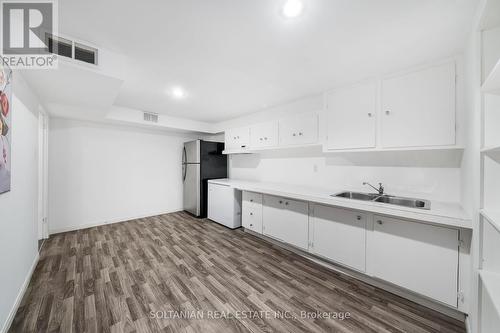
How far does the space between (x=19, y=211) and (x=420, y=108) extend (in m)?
4.02

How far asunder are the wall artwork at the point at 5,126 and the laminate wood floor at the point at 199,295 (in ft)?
3.88

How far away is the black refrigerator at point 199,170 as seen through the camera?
4273 millimetres

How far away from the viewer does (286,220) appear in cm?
268

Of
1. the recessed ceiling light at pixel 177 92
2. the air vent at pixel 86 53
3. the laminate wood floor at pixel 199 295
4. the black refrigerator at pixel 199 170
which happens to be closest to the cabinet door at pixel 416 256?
the laminate wood floor at pixel 199 295

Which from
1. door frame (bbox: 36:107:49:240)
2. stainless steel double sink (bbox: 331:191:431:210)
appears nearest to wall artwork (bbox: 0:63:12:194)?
door frame (bbox: 36:107:49:240)

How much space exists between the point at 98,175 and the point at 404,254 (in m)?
4.99

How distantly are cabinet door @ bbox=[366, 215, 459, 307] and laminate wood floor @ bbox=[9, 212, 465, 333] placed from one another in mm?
225

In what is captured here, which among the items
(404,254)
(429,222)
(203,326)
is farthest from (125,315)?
(429,222)

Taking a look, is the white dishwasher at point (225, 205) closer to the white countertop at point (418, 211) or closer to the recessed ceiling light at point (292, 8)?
the white countertop at point (418, 211)

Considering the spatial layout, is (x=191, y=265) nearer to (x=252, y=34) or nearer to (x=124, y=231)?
(x=124, y=231)

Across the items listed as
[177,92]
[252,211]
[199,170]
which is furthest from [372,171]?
[199,170]

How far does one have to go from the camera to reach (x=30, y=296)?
176 centimetres

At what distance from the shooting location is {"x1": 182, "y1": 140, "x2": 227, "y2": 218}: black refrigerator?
14.0 feet

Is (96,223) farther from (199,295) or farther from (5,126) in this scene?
(199,295)
